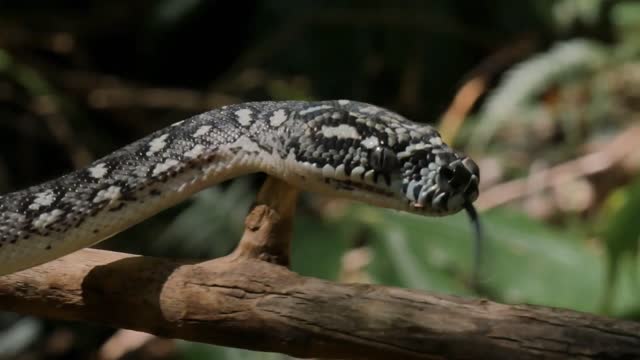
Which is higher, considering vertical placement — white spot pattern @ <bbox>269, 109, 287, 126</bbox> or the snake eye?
white spot pattern @ <bbox>269, 109, 287, 126</bbox>

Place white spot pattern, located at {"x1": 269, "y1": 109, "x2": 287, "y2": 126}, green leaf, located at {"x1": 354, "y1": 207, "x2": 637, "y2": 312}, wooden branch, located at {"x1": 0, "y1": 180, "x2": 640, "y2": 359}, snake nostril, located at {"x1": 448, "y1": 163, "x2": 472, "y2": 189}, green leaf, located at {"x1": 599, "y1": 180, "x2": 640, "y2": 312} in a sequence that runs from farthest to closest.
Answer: green leaf, located at {"x1": 354, "y1": 207, "x2": 637, "y2": 312}, green leaf, located at {"x1": 599, "y1": 180, "x2": 640, "y2": 312}, white spot pattern, located at {"x1": 269, "y1": 109, "x2": 287, "y2": 126}, snake nostril, located at {"x1": 448, "y1": 163, "x2": 472, "y2": 189}, wooden branch, located at {"x1": 0, "y1": 180, "x2": 640, "y2": 359}

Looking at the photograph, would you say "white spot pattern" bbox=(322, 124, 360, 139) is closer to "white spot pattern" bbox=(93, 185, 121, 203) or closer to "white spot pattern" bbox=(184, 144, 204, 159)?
"white spot pattern" bbox=(184, 144, 204, 159)

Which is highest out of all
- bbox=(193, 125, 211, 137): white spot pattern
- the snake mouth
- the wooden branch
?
bbox=(193, 125, 211, 137): white spot pattern

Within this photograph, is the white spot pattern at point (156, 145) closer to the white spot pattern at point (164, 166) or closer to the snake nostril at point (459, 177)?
the white spot pattern at point (164, 166)

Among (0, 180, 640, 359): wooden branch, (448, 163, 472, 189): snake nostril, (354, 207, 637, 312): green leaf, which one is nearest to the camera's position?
(0, 180, 640, 359): wooden branch

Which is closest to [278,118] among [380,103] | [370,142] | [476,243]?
[370,142]

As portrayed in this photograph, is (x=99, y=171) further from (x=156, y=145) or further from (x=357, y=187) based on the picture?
(x=357, y=187)

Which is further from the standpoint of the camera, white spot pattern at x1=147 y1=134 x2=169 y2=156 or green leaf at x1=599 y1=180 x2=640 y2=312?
green leaf at x1=599 y1=180 x2=640 y2=312

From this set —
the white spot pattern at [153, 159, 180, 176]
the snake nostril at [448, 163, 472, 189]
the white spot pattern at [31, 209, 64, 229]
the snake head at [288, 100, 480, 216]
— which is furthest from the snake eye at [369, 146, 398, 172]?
the white spot pattern at [31, 209, 64, 229]

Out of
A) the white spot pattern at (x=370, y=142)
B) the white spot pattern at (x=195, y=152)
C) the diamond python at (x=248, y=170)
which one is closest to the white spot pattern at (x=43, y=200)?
the diamond python at (x=248, y=170)
